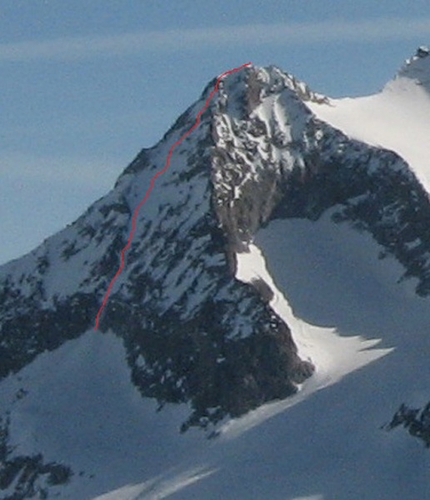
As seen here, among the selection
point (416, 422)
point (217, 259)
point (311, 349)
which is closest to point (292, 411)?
point (311, 349)

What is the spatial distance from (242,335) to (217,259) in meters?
9.33

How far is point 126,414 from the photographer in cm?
17988

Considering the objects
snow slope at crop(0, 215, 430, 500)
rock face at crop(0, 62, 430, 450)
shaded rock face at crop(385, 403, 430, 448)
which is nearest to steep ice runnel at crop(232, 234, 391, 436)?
snow slope at crop(0, 215, 430, 500)

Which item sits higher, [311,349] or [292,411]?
[311,349]

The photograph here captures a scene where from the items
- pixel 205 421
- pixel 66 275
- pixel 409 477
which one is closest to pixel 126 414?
pixel 205 421

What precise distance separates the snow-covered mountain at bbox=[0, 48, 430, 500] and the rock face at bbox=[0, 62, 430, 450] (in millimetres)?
182

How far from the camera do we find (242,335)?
582ft

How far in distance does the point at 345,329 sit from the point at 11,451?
31741 mm

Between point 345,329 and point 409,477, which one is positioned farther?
point 345,329

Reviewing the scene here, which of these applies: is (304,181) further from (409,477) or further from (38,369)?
(409,477)

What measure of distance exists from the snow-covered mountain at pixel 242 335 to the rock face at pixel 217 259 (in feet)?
0.60

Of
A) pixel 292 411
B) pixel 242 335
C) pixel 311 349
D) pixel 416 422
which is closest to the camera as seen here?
pixel 416 422

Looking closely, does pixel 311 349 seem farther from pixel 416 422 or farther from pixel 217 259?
pixel 416 422

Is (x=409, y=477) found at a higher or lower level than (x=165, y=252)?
lower
